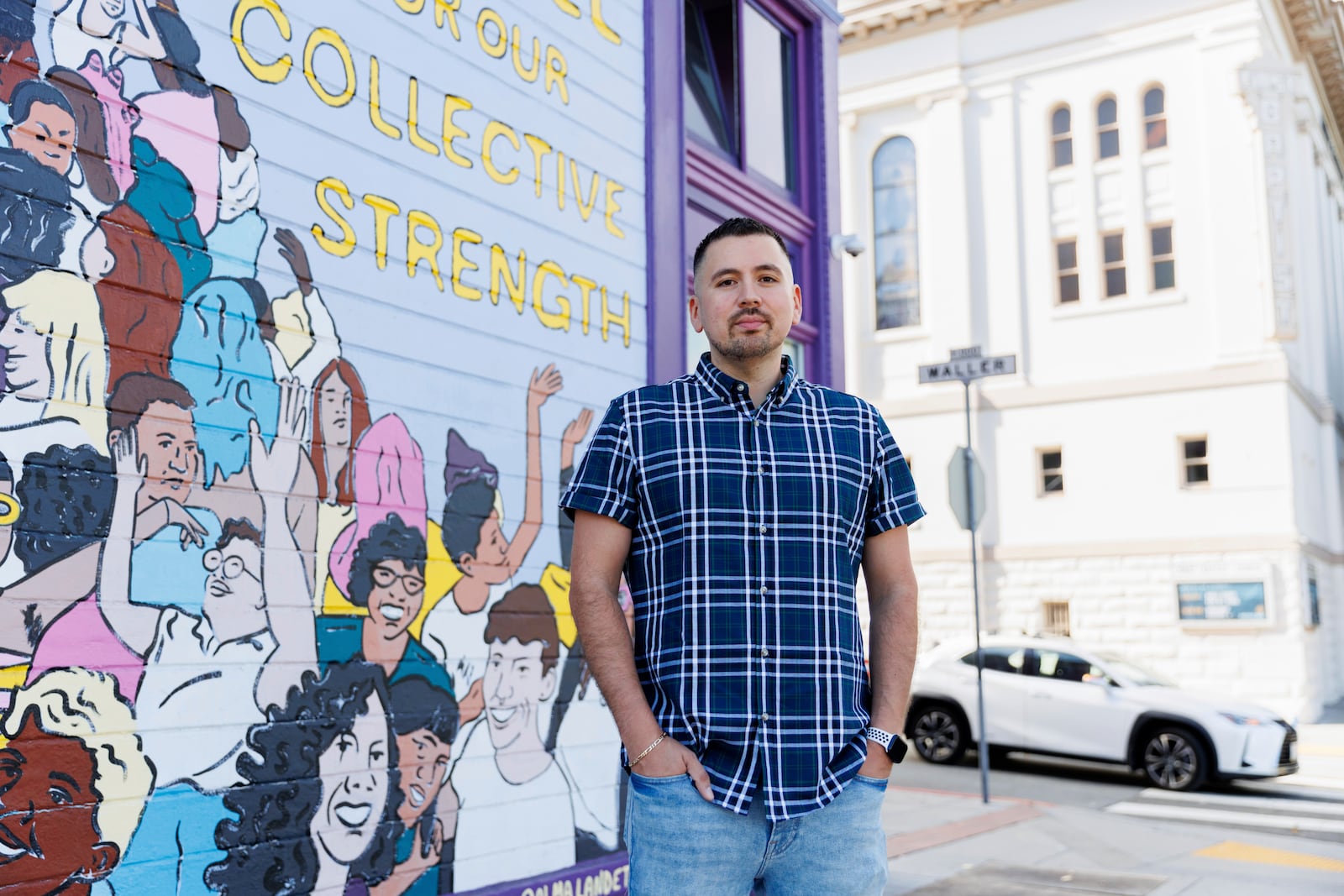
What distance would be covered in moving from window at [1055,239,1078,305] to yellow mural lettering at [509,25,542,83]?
19.3m

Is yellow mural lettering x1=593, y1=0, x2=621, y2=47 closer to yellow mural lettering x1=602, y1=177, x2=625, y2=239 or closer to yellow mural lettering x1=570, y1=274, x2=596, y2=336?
yellow mural lettering x1=602, y1=177, x2=625, y2=239

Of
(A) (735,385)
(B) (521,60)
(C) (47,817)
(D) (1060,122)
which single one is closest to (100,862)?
(C) (47,817)

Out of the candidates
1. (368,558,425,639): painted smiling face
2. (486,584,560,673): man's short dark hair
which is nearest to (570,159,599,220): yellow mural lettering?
(486,584,560,673): man's short dark hair

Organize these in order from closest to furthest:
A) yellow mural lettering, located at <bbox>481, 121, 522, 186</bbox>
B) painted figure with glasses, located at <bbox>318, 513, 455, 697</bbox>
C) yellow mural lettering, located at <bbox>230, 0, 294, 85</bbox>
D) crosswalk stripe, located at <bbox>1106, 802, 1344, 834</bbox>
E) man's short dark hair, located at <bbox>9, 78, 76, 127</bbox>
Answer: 1. man's short dark hair, located at <bbox>9, 78, 76, 127</bbox>
2. yellow mural lettering, located at <bbox>230, 0, 294, 85</bbox>
3. painted figure with glasses, located at <bbox>318, 513, 455, 697</bbox>
4. yellow mural lettering, located at <bbox>481, 121, 522, 186</bbox>
5. crosswalk stripe, located at <bbox>1106, 802, 1344, 834</bbox>

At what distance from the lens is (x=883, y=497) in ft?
9.95

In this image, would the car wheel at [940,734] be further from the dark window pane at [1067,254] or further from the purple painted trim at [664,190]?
the dark window pane at [1067,254]

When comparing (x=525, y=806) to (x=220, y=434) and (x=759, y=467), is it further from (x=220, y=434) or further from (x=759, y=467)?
(x=759, y=467)

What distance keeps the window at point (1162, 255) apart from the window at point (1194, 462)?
9.55 ft

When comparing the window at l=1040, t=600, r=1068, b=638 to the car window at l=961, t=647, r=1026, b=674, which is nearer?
the car window at l=961, t=647, r=1026, b=674

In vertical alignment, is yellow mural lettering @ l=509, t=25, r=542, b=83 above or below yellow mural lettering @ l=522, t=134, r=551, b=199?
above

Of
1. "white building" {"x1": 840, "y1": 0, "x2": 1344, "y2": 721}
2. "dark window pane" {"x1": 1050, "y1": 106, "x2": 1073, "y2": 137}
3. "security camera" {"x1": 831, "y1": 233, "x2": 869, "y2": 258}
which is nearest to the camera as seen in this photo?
"security camera" {"x1": 831, "y1": 233, "x2": 869, "y2": 258}

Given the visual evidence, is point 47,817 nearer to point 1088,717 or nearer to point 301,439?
point 301,439

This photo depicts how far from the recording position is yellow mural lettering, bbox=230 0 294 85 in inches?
192

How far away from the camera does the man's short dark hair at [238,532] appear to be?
4.50m
